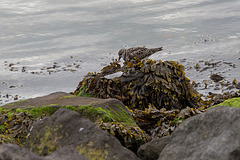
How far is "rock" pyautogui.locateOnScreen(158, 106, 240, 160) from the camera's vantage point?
238 centimetres

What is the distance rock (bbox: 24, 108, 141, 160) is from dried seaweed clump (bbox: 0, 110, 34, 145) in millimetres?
1005

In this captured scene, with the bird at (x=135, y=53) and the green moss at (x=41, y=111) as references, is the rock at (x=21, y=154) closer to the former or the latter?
the green moss at (x=41, y=111)

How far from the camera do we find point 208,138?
8.47 feet

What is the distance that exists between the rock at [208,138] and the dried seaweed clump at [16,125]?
2.04 metres

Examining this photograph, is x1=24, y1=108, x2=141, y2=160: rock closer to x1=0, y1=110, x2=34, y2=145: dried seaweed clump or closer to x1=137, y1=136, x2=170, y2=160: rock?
x1=137, y1=136, x2=170, y2=160: rock

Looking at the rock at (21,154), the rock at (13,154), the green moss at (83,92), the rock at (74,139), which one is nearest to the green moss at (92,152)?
the rock at (74,139)

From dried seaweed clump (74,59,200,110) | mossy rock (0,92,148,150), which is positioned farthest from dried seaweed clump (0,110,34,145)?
dried seaweed clump (74,59,200,110)

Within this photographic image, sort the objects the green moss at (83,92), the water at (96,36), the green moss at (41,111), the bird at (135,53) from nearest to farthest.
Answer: the green moss at (41,111) < the green moss at (83,92) < the bird at (135,53) < the water at (96,36)

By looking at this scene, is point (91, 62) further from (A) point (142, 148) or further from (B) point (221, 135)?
(B) point (221, 135)

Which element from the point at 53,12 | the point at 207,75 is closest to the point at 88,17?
the point at 53,12

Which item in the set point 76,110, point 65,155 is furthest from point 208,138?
point 76,110

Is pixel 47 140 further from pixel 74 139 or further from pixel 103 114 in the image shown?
pixel 103 114

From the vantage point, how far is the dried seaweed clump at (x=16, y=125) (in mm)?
4137

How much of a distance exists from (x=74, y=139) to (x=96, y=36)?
889 centimetres
